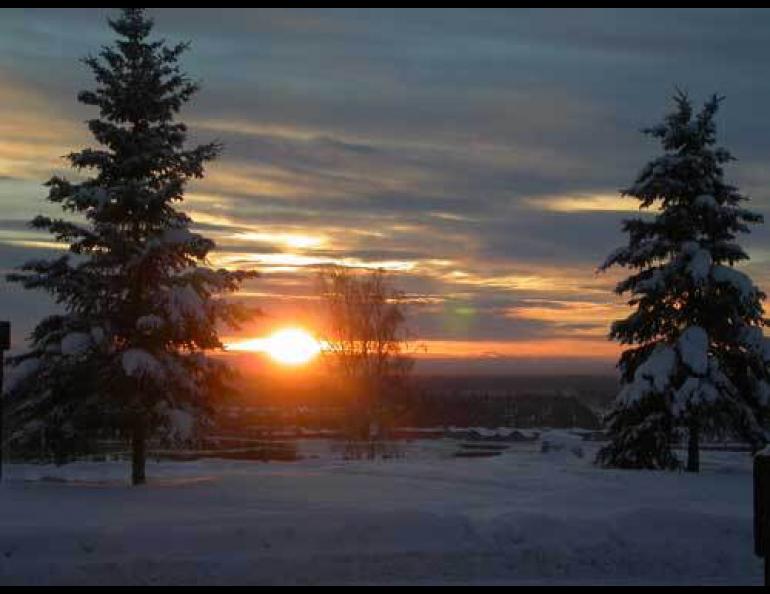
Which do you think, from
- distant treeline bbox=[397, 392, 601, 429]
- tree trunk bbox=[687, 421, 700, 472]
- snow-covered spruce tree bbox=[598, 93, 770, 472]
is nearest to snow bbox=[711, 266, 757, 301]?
snow-covered spruce tree bbox=[598, 93, 770, 472]

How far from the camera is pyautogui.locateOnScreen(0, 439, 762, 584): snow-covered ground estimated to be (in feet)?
32.8

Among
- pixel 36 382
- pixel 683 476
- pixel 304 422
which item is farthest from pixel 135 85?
pixel 304 422

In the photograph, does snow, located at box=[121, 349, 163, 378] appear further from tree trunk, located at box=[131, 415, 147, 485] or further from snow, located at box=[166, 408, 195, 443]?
tree trunk, located at box=[131, 415, 147, 485]

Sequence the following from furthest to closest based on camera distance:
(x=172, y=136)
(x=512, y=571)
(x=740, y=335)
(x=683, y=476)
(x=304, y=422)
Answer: (x=304, y=422) → (x=740, y=335) → (x=683, y=476) → (x=172, y=136) → (x=512, y=571)

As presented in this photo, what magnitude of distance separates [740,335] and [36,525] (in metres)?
15.8

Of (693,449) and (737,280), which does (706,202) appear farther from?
(693,449)

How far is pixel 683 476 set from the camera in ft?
62.7

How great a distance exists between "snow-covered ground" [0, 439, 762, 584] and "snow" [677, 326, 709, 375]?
18.7 ft

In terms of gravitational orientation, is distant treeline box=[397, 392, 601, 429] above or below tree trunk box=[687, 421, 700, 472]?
below

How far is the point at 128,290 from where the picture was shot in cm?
1686

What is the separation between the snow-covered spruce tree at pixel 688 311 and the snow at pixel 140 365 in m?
10.7

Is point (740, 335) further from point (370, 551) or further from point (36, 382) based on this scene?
point (36, 382)

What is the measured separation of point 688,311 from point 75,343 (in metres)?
13.6

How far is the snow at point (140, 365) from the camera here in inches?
609
